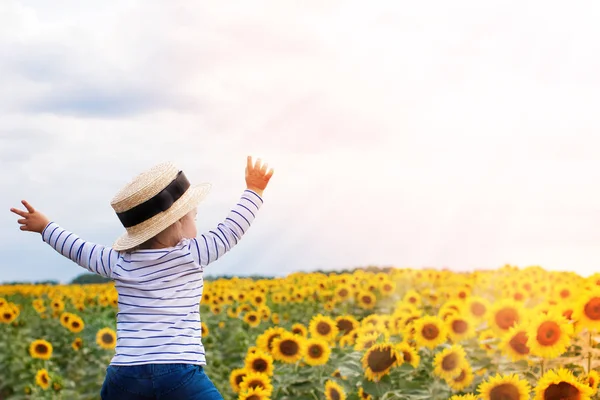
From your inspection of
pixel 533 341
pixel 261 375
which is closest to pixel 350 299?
pixel 261 375

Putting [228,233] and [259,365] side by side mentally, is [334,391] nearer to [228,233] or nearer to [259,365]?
[259,365]

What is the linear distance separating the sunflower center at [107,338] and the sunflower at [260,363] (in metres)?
3.71

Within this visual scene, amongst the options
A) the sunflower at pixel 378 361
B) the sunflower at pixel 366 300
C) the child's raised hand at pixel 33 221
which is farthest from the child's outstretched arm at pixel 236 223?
the sunflower at pixel 366 300

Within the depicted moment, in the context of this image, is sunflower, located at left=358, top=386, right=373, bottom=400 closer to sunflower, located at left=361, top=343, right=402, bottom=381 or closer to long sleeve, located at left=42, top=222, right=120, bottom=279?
sunflower, located at left=361, top=343, right=402, bottom=381

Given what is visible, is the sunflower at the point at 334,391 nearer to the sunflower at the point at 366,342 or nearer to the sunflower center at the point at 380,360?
the sunflower center at the point at 380,360

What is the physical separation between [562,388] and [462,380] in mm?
1135

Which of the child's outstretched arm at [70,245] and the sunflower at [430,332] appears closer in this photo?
the child's outstretched arm at [70,245]

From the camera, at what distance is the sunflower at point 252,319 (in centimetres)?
1008

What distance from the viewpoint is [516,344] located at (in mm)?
4844

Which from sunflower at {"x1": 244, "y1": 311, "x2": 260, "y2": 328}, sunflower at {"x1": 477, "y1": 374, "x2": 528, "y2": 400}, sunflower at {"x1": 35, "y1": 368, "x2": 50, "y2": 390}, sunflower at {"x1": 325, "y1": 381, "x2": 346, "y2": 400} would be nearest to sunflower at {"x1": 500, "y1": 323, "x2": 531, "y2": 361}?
sunflower at {"x1": 477, "y1": 374, "x2": 528, "y2": 400}

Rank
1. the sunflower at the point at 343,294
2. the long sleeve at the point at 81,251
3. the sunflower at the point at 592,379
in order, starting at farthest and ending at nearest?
the sunflower at the point at 343,294
the long sleeve at the point at 81,251
the sunflower at the point at 592,379

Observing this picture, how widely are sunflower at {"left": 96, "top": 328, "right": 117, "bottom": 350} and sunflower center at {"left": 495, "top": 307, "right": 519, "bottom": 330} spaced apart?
529cm

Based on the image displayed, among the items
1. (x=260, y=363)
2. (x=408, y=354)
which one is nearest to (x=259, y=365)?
(x=260, y=363)

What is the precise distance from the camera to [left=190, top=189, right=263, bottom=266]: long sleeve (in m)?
4.27
